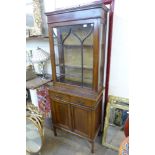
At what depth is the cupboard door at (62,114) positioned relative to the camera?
1625mm

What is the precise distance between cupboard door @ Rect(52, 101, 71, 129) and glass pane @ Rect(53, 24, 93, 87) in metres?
0.32

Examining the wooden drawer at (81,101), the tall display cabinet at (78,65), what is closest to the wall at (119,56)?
the tall display cabinet at (78,65)

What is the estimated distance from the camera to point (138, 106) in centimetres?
65

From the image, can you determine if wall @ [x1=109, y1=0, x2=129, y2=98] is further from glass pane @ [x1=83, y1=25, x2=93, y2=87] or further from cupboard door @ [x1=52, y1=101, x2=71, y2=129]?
cupboard door @ [x1=52, y1=101, x2=71, y2=129]

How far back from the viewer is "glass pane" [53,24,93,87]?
1382 millimetres

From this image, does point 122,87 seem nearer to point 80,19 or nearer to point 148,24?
point 80,19

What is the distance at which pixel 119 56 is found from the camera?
153 cm

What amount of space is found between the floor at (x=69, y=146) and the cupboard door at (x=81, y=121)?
0.25 meters

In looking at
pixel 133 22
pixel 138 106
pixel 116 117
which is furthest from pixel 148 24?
pixel 116 117

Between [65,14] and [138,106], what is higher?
[65,14]

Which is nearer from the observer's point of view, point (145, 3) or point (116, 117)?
point (145, 3)

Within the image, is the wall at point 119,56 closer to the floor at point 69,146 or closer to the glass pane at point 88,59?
the glass pane at point 88,59
